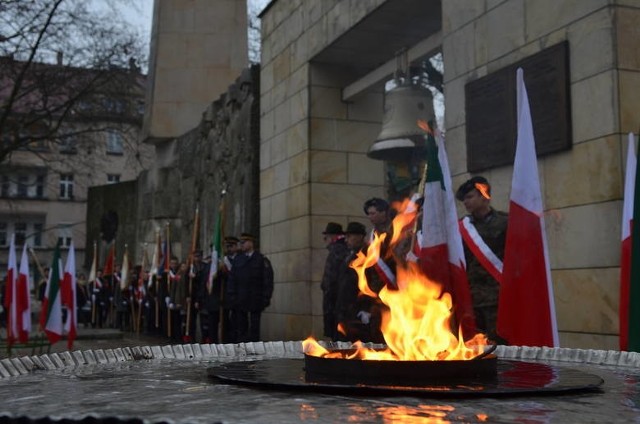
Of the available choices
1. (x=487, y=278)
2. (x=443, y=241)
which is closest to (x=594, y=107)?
(x=487, y=278)

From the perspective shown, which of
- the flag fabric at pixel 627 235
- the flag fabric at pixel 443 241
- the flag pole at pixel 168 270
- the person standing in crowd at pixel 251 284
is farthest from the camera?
the flag pole at pixel 168 270

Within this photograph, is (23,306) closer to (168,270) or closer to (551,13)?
(168,270)

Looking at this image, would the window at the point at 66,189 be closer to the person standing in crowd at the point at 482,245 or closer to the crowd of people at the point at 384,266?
the crowd of people at the point at 384,266

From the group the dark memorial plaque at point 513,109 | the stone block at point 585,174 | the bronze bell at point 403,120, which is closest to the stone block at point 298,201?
the bronze bell at point 403,120

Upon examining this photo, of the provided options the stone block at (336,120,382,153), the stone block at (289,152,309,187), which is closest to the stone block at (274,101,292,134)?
the stone block at (289,152,309,187)

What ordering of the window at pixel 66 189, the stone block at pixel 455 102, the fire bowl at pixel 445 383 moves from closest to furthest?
the fire bowl at pixel 445 383, the stone block at pixel 455 102, the window at pixel 66 189

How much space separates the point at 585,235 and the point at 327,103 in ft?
18.3

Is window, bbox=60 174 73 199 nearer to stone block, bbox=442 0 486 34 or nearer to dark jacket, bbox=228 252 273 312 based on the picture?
dark jacket, bbox=228 252 273 312

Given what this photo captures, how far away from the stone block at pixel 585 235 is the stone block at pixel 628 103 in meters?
0.53

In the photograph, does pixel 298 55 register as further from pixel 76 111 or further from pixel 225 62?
pixel 76 111

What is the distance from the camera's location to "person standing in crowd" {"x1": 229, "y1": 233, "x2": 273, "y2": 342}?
34.4ft

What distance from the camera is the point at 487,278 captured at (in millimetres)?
5410

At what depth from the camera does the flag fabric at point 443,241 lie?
14.8 ft

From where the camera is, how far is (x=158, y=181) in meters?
17.7
